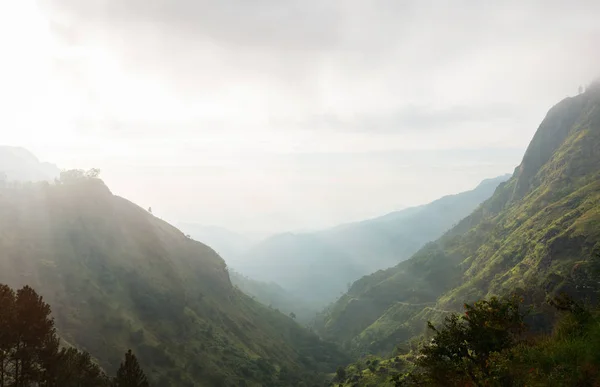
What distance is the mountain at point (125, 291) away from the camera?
10881cm

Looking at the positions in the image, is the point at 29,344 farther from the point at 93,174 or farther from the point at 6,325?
the point at 93,174

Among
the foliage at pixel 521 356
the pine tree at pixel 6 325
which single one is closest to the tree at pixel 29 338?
the pine tree at pixel 6 325

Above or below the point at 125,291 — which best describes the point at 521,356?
below

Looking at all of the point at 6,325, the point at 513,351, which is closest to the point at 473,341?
the point at 513,351

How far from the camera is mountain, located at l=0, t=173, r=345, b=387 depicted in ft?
357

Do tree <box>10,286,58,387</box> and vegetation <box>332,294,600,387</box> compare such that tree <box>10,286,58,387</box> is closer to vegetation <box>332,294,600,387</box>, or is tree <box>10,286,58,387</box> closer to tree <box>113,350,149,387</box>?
tree <box>113,350,149,387</box>

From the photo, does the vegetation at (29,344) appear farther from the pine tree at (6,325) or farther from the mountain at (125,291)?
the mountain at (125,291)

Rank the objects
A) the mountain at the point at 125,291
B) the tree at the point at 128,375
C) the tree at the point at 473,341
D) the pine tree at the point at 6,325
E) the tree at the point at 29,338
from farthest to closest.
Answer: the mountain at the point at 125,291, the tree at the point at 128,375, the tree at the point at 29,338, the pine tree at the point at 6,325, the tree at the point at 473,341

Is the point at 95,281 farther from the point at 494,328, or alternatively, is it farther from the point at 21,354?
the point at 494,328

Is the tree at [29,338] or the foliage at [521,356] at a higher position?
the tree at [29,338]

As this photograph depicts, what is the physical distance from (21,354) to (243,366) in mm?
111833

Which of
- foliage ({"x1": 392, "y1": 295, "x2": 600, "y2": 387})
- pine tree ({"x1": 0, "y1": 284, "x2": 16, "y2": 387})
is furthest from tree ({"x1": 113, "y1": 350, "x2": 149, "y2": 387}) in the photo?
foliage ({"x1": 392, "y1": 295, "x2": 600, "y2": 387})

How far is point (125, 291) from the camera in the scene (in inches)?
5320

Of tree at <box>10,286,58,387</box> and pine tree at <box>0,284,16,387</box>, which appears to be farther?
tree at <box>10,286,58,387</box>
